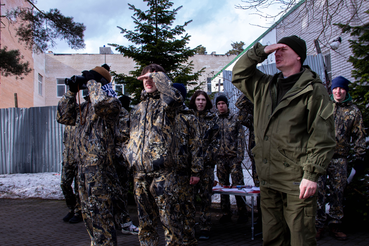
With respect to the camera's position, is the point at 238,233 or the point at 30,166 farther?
the point at 30,166

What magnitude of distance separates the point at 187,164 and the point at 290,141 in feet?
5.52

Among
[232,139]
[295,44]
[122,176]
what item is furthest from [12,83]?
[295,44]

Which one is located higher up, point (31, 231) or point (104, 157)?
point (104, 157)

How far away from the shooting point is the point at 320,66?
9578 mm

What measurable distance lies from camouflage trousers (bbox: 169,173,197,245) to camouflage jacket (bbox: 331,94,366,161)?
2644mm

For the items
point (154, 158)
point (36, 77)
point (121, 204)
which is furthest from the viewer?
point (36, 77)

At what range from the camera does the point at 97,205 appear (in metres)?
3.47

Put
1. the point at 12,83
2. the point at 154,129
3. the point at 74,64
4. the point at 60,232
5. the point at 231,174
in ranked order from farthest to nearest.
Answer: the point at 74,64
the point at 12,83
the point at 231,174
the point at 60,232
the point at 154,129

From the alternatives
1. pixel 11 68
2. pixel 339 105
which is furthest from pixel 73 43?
pixel 339 105

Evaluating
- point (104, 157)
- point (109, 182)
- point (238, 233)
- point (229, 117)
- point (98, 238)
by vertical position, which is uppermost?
point (229, 117)

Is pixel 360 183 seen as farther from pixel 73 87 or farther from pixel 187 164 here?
pixel 73 87

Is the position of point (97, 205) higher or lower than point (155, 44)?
lower

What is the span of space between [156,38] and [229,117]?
315 centimetres

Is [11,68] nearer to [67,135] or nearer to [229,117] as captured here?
[67,135]
